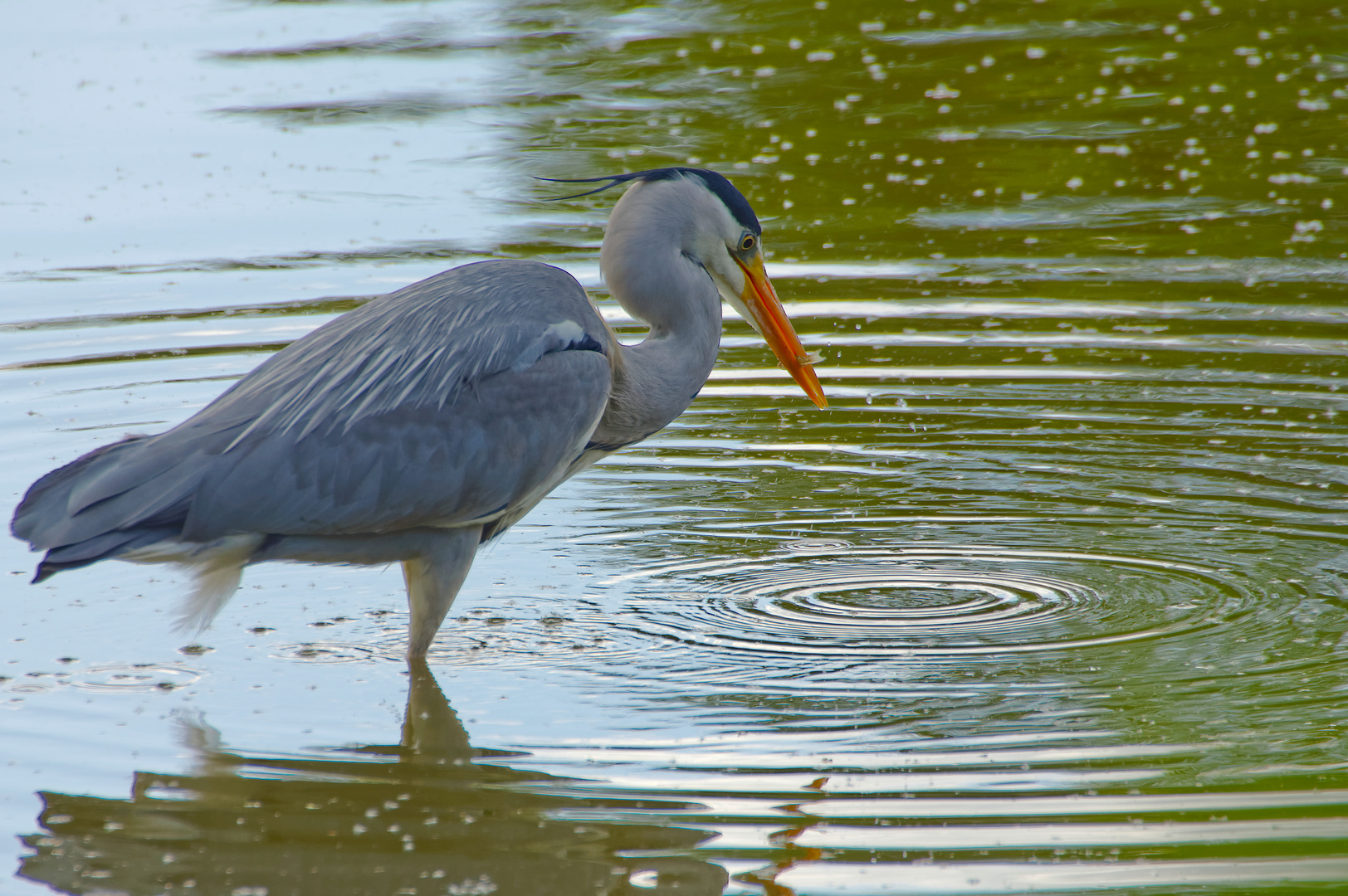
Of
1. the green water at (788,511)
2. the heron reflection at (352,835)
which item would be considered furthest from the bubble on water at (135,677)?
the heron reflection at (352,835)

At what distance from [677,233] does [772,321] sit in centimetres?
63

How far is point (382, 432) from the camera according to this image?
18.2 feet

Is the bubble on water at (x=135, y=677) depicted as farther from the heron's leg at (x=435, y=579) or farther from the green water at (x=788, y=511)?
the heron's leg at (x=435, y=579)

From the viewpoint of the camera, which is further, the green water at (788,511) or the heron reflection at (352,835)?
the green water at (788,511)

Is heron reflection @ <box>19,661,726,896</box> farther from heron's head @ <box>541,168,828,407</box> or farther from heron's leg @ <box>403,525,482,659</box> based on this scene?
heron's head @ <box>541,168,828,407</box>

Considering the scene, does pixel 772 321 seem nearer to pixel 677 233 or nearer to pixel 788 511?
pixel 677 233

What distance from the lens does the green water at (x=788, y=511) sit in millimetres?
4523

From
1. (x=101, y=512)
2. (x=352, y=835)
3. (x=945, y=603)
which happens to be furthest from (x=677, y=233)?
(x=352, y=835)

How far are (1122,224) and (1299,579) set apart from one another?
5.71 meters

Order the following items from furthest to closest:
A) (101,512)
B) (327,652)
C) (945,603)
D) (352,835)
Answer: (945,603), (327,652), (101,512), (352,835)

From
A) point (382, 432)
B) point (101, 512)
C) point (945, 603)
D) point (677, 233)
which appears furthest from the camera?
point (677, 233)

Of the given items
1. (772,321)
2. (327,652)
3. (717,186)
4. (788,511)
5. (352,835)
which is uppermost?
(717,186)

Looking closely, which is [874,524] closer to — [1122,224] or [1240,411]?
[1240,411]

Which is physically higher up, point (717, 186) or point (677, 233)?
point (717, 186)
